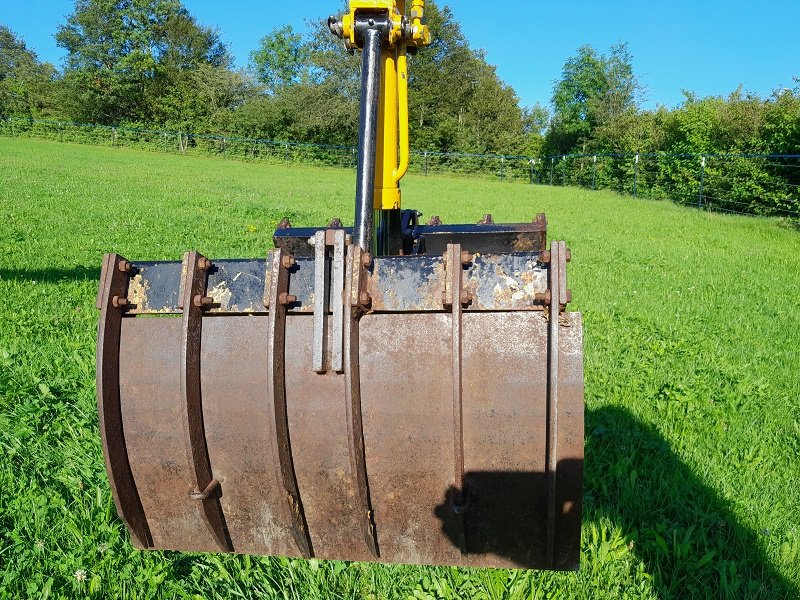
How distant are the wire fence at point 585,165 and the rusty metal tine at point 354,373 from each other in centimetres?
1690

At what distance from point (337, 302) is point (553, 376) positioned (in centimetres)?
66

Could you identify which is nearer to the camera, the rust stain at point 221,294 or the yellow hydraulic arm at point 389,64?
the rust stain at point 221,294

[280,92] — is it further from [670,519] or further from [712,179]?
[670,519]

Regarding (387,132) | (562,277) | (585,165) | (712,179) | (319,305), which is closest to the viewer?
(562,277)

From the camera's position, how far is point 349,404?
198cm

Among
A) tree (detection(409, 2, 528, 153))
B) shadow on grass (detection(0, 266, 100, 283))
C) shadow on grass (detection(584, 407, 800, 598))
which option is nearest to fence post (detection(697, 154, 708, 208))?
shadow on grass (detection(0, 266, 100, 283))

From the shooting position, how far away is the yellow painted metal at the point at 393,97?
2627 mm

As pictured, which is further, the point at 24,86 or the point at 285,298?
the point at 24,86

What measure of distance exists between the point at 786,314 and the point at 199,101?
53.6 metres

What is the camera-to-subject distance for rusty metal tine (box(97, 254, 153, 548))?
207cm

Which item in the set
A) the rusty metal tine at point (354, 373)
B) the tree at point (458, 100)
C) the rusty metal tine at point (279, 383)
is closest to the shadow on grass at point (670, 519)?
the rusty metal tine at point (354, 373)

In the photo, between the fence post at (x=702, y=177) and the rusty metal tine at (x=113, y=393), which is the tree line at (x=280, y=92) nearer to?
the fence post at (x=702, y=177)

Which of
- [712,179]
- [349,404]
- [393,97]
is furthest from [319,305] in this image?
[712,179]

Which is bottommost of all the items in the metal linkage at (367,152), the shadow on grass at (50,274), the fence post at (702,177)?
the shadow on grass at (50,274)
